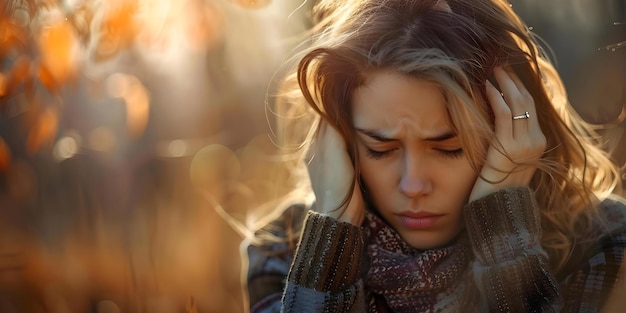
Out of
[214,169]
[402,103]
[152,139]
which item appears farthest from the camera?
[214,169]

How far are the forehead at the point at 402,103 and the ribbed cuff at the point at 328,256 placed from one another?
297 mm

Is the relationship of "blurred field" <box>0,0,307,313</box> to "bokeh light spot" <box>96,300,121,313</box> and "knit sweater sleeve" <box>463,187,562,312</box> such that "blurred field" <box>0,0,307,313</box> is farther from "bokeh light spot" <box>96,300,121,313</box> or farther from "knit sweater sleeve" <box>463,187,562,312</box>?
"knit sweater sleeve" <box>463,187,562,312</box>

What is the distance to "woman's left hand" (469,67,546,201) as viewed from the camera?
1922mm

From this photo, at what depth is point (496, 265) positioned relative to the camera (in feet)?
6.21

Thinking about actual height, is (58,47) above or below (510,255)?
above

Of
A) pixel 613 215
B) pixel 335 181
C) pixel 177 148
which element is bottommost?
pixel 177 148

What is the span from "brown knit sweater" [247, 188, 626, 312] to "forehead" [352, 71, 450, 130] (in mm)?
265

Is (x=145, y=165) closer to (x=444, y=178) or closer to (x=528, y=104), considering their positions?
(x=444, y=178)

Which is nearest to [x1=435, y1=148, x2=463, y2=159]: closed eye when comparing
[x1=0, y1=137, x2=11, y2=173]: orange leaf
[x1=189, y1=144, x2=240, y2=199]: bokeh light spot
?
[x1=189, y1=144, x2=240, y2=199]: bokeh light spot

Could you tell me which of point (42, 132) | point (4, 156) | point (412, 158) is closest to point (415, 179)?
point (412, 158)

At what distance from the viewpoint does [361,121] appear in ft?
6.42

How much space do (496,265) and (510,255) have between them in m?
0.04

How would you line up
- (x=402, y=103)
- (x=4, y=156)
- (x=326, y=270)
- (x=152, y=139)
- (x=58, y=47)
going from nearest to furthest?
(x=402, y=103)
(x=326, y=270)
(x=58, y=47)
(x=4, y=156)
(x=152, y=139)

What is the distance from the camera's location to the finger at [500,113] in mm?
1915
